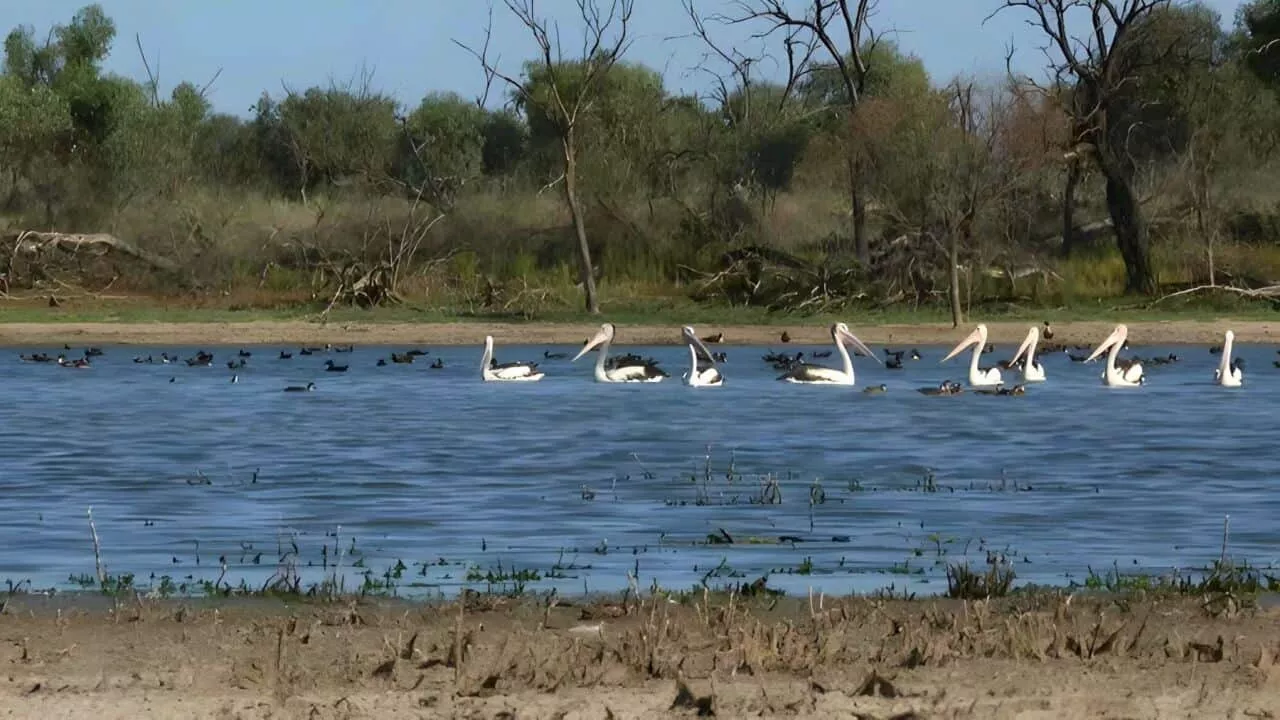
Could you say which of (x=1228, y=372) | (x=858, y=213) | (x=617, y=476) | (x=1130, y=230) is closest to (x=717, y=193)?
(x=858, y=213)

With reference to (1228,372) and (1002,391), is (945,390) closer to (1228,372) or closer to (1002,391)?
(1002,391)

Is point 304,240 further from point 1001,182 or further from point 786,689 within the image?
point 786,689

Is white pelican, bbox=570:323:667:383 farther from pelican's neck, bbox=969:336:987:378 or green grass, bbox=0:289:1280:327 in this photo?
green grass, bbox=0:289:1280:327

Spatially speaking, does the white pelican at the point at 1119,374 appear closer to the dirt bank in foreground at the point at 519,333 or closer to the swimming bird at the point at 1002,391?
the swimming bird at the point at 1002,391

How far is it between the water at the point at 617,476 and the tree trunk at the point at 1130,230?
971 centimetres

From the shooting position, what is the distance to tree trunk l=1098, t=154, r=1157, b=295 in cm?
4094

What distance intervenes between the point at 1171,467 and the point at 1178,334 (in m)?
19.1

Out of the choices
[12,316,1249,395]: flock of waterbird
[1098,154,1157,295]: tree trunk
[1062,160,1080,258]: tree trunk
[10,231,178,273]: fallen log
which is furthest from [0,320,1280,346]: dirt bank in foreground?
[1062,160,1080,258]: tree trunk

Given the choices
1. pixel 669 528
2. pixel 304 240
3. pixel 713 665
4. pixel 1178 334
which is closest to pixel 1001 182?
pixel 1178 334

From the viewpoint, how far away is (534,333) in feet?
124

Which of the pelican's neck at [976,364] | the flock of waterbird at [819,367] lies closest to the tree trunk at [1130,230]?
the flock of waterbird at [819,367]

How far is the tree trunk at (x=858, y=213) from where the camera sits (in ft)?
134

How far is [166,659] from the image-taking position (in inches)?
322

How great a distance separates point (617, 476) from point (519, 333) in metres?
20.6
